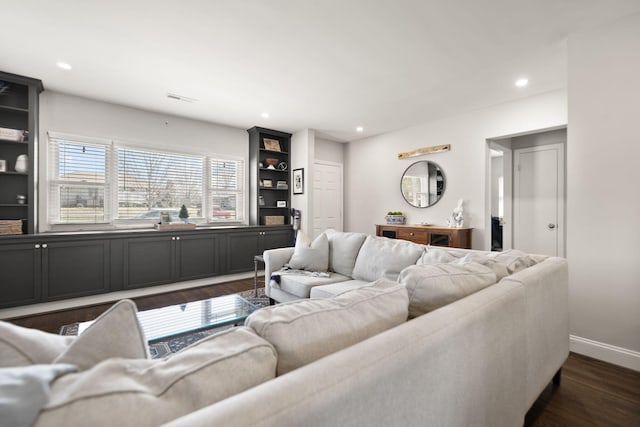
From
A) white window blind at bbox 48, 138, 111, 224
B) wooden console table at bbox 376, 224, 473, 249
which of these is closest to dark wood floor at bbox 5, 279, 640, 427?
wooden console table at bbox 376, 224, 473, 249

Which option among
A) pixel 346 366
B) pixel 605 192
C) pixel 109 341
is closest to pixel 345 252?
pixel 605 192

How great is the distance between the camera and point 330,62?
290 cm

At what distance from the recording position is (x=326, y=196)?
19.4 ft

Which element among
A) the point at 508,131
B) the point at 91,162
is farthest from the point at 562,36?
the point at 91,162

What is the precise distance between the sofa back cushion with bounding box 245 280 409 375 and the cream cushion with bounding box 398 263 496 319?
0.12 metres

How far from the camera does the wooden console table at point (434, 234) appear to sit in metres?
4.13

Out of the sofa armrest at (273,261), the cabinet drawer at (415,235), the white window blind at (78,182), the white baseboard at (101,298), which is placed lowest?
the white baseboard at (101,298)

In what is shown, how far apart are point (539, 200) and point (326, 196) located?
355 cm

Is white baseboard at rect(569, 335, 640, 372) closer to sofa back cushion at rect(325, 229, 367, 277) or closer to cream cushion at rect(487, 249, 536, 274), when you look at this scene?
cream cushion at rect(487, 249, 536, 274)

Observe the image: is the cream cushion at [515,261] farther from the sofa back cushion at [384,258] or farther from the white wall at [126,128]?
the white wall at [126,128]

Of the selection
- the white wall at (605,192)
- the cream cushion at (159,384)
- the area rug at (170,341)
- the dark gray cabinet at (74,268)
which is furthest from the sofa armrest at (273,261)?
the white wall at (605,192)

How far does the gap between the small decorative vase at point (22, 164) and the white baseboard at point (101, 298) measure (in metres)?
1.54

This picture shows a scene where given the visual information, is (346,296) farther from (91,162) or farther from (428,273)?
(91,162)

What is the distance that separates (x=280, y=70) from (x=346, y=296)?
2787 millimetres
